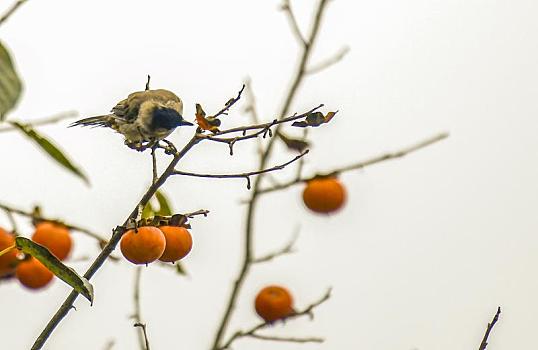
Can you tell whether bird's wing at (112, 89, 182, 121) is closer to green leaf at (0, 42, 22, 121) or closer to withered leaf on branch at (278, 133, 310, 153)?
withered leaf on branch at (278, 133, 310, 153)

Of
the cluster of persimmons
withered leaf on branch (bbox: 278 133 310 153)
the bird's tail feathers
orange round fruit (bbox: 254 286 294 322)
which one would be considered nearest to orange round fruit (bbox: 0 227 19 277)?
the cluster of persimmons

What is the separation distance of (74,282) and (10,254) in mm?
291

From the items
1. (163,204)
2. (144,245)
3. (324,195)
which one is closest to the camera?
(144,245)

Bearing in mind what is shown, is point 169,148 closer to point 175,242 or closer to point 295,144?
point 175,242

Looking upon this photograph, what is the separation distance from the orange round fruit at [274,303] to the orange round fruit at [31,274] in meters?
0.63

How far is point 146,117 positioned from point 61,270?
23 cm

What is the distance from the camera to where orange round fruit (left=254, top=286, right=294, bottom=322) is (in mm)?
1680

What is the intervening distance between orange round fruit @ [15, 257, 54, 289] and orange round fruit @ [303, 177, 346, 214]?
0.69 meters

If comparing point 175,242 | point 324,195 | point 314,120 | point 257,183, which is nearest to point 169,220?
point 175,242

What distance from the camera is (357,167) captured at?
1.54 meters

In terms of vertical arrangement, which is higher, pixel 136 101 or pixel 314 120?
pixel 136 101

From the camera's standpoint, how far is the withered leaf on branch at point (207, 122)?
729 millimetres

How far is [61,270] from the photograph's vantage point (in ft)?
2.33

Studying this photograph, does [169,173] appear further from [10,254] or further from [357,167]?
[357,167]
